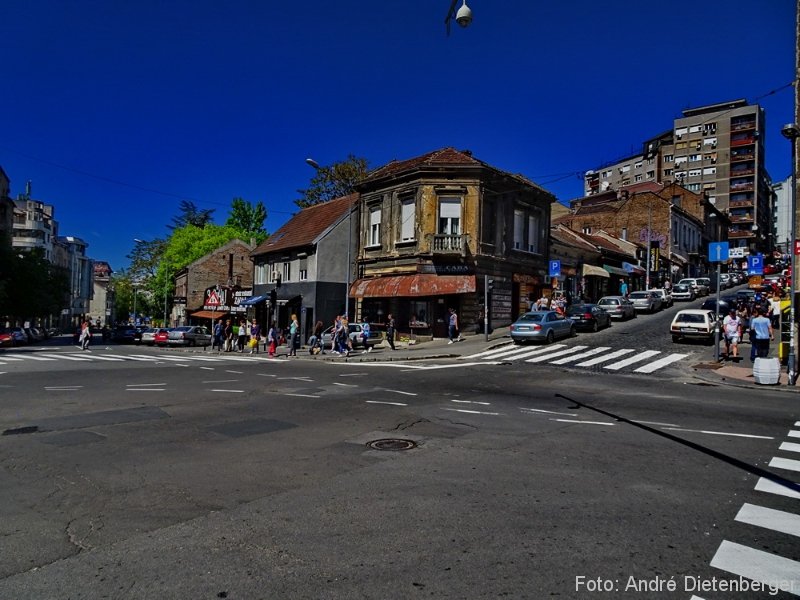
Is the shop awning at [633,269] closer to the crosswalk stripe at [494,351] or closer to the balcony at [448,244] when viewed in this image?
the balcony at [448,244]

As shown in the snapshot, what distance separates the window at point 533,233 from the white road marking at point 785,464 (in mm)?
28114

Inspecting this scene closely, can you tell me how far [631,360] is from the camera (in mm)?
20422

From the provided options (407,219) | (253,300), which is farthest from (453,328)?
(253,300)

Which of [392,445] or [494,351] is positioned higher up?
[494,351]

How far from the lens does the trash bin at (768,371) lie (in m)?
14.7

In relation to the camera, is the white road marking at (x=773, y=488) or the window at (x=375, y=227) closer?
the white road marking at (x=773, y=488)

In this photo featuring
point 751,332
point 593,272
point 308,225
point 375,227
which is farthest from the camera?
point 593,272

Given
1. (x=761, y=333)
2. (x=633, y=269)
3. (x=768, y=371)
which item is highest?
(x=633, y=269)

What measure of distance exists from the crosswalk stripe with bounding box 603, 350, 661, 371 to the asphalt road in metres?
7.78

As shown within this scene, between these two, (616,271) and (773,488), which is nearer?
(773,488)

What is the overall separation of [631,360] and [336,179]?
108 ft

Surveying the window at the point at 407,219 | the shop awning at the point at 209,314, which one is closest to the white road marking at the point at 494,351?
the window at the point at 407,219

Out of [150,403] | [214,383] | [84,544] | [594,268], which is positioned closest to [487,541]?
[84,544]

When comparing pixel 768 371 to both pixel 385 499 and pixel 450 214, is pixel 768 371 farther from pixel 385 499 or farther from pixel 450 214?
pixel 450 214
